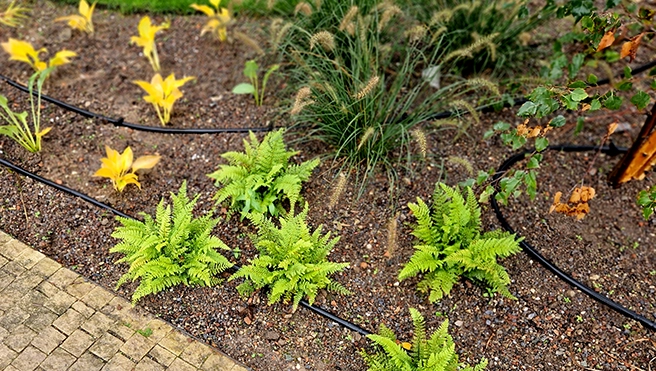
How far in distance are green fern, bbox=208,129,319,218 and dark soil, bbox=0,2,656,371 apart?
179mm

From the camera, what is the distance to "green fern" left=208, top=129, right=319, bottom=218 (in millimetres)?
3266

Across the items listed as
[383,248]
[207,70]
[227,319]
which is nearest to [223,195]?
[227,319]

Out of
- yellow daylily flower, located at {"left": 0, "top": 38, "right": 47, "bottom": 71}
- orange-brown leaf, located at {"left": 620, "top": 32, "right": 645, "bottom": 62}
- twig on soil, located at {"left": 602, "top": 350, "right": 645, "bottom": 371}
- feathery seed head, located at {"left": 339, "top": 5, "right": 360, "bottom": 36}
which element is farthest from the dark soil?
orange-brown leaf, located at {"left": 620, "top": 32, "right": 645, "bottom": 62}

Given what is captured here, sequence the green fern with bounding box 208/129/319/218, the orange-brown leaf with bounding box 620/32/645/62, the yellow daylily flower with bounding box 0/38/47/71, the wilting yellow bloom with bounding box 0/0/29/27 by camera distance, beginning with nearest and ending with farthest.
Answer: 1. the orange-brown leaf with bounding box 620/32/645/62
2. the green fern with bounding box 208/129/319/218
3. the yellow daylily flower with bounding box 0/38/47/71
4. the wilting yellow bloom with bounding box 0/0/29/27

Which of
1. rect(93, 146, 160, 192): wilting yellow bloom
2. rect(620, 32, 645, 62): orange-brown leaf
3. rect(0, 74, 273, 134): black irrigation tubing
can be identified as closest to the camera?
rect(620, 32, 645, 62): orange-brown leaf

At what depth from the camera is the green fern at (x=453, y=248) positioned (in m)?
3.00

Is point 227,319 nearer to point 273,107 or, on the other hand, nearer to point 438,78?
point 273,107

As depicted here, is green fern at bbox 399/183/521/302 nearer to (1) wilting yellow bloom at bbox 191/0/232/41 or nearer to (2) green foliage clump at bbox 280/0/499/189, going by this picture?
(2) green foliage clump at bbox 280/0/499/189

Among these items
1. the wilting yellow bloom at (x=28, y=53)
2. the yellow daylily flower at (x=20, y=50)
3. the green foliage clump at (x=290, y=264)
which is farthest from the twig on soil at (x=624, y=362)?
the yellow daylily flower at (x=20, y=50)

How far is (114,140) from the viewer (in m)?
3.84

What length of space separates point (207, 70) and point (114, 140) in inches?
36.3

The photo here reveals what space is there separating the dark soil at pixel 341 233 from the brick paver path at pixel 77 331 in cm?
9

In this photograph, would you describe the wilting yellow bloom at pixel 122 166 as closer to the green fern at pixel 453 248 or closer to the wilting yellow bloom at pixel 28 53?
the wilting yellow bloom at pixel 28 53

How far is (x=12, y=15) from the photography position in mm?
4734
